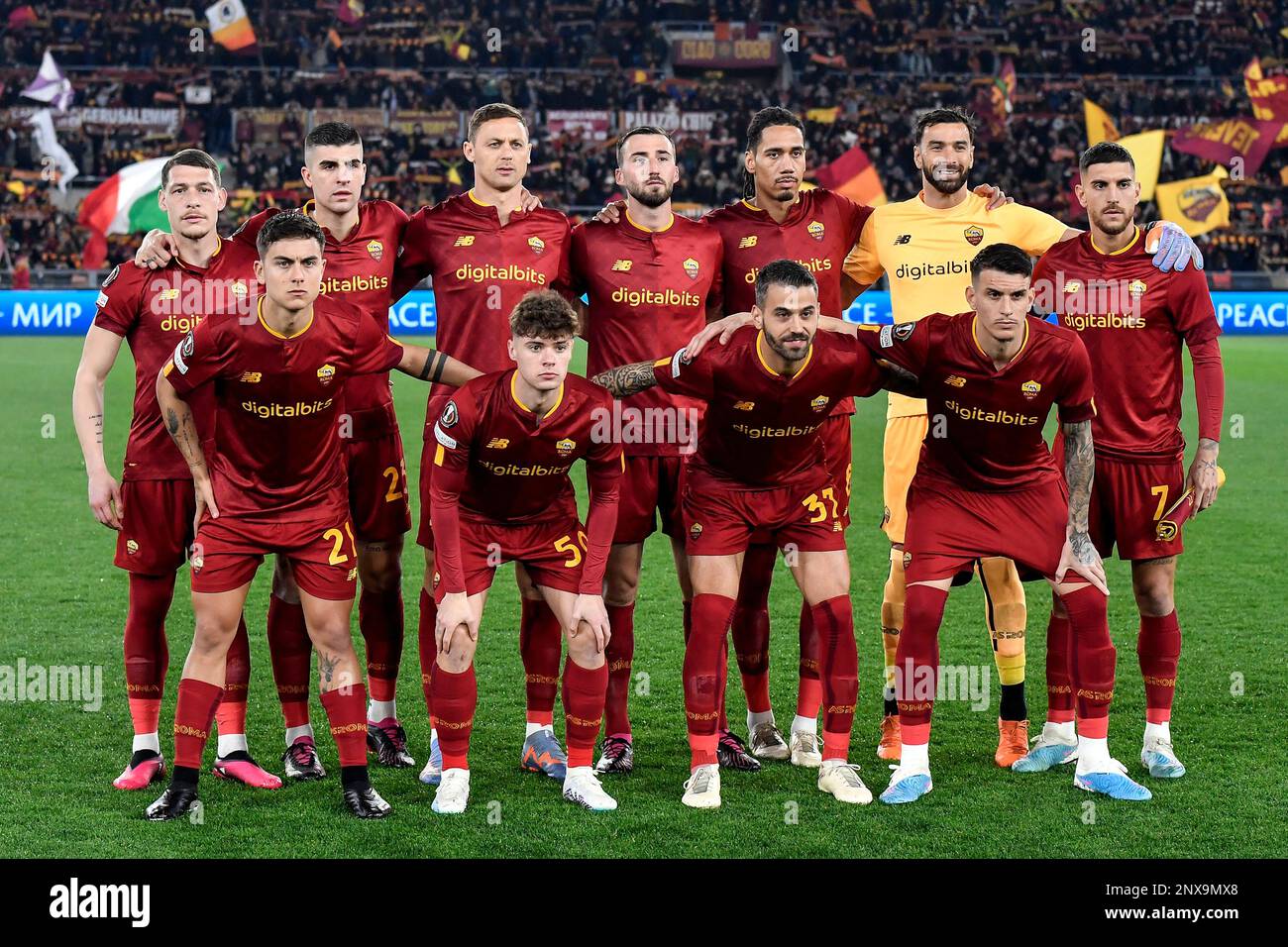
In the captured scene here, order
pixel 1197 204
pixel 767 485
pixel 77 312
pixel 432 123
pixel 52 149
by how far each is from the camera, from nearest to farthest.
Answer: pixel 767 485 → pixel 1197 204 → pixel 77 312 → pixel 52 149 → pixel 432 123

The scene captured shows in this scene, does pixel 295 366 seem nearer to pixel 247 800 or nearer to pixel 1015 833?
pixel 247 800

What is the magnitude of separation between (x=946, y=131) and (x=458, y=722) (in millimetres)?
3171

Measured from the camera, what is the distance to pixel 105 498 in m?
5.75

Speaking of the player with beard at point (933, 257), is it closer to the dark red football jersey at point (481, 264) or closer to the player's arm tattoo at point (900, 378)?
the player's arm tattoo at point (900, 378)

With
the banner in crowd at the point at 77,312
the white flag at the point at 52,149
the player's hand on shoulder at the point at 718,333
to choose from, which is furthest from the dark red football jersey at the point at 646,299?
the white flag at the point at 52,149

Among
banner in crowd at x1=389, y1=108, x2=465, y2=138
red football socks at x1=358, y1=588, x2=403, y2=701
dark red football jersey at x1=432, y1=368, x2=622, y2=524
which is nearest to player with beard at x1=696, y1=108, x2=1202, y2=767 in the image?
dark red football jersey at x1=432, y1=368, x2=622, y2=524

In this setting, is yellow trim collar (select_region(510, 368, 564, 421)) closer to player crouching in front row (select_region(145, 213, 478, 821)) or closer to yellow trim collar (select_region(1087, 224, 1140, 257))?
player crouching in front row (select_region(145, 213, 478, 821))

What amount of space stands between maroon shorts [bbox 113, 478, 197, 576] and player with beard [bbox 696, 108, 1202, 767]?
9.60ft

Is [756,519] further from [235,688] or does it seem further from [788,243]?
[235,688]

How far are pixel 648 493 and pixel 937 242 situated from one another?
5.60 ft

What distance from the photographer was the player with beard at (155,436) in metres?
5.77

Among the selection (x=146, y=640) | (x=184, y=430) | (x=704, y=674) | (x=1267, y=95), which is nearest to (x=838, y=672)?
(x=704, y=674)

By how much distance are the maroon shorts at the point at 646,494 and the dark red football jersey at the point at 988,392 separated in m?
1.00
